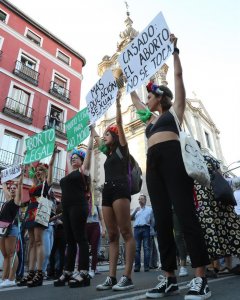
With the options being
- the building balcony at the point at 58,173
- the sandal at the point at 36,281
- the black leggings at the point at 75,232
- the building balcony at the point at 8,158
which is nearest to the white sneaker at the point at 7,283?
the sandal at the point at 36,281

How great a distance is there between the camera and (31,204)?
3.99 metres

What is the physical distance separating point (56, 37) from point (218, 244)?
66.2ft

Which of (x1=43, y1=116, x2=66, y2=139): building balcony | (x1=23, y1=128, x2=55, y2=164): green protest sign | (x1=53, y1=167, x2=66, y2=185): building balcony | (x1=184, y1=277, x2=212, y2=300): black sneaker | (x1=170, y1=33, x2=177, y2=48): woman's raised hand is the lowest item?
(x1=184, y1=277, x2=212, y2=300): black sneaker

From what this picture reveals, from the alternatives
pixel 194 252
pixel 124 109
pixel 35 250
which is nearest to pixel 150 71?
pixel 194 252

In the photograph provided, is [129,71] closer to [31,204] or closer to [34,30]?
[31,204]

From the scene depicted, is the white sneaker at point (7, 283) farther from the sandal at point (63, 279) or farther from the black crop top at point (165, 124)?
the black crop top at point (165, 124)

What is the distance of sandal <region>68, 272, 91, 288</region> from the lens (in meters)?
2.86

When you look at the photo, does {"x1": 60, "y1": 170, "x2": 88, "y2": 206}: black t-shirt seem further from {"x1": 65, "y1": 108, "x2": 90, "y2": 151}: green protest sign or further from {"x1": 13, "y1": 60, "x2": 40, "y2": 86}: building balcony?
{"x1": 13, "y1": 60, "x2": 40, "y2": 86}: building balcony

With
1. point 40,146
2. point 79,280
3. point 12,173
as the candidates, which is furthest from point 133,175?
point 12,173

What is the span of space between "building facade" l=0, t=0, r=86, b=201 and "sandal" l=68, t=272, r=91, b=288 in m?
11.6

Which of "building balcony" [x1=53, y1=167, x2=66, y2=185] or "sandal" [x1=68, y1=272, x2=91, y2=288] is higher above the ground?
"building balcony" [x1=53, y1=167, x2=66, y2=185]

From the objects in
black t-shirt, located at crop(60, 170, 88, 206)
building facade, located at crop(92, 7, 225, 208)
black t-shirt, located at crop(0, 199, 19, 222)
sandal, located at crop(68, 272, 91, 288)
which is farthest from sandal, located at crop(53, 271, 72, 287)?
building facade, located at crop(92, 7, 225, 208)

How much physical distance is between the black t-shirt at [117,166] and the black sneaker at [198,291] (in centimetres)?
135

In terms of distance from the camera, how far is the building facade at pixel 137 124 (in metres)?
18.5
